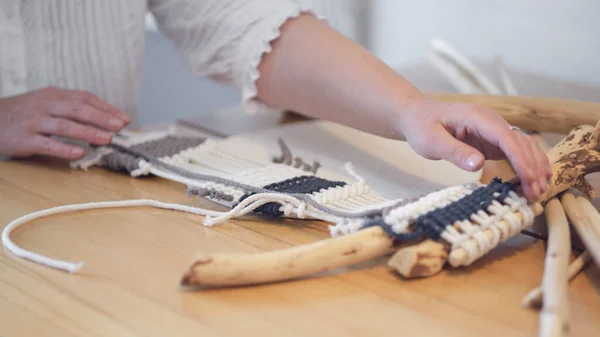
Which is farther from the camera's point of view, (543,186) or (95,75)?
(95,75)

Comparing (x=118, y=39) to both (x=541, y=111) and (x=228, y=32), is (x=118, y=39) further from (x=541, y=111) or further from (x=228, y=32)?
(x=541, y=111)

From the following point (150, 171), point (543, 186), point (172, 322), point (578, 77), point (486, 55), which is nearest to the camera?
point (172, 322)

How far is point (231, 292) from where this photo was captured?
510 millimetres

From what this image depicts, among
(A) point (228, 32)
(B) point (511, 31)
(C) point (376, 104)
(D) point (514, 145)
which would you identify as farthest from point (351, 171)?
(B) point (511, 31)

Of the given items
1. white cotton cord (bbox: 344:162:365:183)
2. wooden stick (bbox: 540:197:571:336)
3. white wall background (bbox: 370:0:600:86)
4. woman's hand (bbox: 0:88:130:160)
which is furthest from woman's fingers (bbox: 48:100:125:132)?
white wall background (bbox: 370:0:600:86)

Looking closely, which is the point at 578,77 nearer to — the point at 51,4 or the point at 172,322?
the point at 51,4

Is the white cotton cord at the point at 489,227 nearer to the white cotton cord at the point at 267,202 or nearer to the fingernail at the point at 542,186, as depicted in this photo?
the fingernail at the point at 542,186

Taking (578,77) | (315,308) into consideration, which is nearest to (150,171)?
(315,308)

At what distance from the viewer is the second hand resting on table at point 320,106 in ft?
2.08

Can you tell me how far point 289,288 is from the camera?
1.69 ft

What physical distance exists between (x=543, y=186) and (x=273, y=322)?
26cm

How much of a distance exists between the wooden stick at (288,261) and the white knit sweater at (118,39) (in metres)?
0.41

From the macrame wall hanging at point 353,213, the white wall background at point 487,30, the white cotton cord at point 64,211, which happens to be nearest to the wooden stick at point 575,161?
the macrame wall hanging at point 353,213

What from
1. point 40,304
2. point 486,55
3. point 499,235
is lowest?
point 40,304
